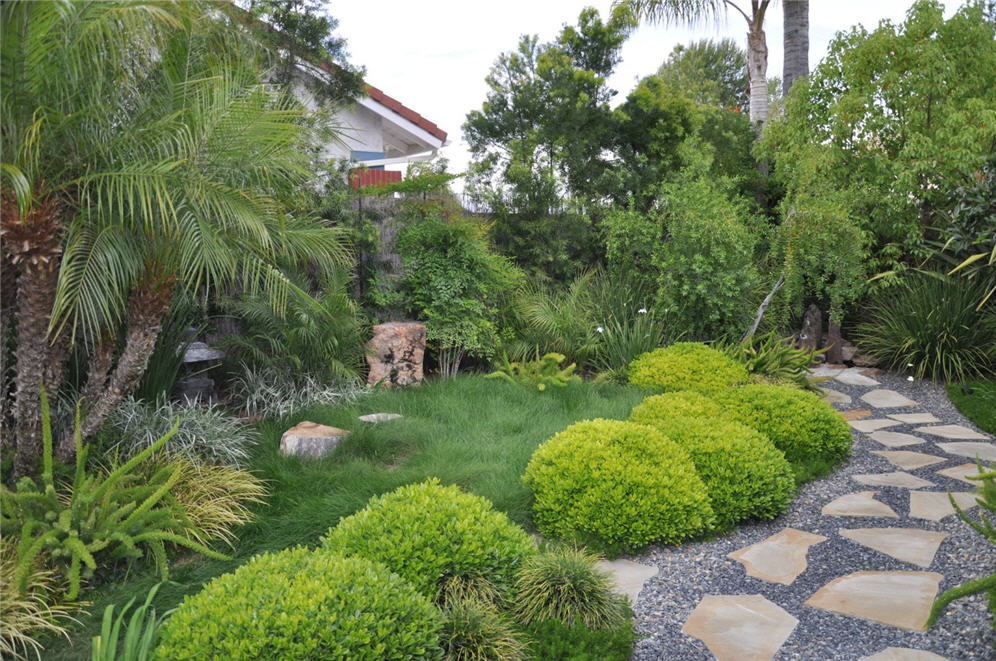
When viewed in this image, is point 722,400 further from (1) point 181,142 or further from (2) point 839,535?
(1) point 181,142

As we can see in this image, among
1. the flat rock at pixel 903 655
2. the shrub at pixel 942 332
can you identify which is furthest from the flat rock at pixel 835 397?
the flat rock at pixel 903 655

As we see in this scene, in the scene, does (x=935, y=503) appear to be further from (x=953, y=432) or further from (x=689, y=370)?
(x=689, y=370)

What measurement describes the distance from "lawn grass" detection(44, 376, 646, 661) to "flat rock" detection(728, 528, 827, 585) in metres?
1.27

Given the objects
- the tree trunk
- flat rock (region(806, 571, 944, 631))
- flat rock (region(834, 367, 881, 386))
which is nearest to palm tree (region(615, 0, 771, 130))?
the tree trunk

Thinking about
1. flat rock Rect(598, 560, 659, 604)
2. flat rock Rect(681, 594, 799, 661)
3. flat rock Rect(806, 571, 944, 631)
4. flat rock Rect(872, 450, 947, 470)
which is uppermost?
flat rock Rect(872, 450, 947, 470)

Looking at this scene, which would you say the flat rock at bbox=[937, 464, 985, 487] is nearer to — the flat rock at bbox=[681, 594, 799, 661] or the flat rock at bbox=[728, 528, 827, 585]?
the flat rock at bbox=[728, 528, 827, 585]

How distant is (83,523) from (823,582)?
3.74 meters

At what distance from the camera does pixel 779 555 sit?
4105 millimetres

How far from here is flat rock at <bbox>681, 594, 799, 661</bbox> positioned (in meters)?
3.13

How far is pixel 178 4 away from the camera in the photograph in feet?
12.7

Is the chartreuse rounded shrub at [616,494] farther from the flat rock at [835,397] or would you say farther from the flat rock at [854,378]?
the flat rock at [854,378]

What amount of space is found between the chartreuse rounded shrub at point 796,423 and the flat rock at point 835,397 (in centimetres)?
195

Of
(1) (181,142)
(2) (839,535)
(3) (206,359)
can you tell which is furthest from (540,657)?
(3) (206,359)

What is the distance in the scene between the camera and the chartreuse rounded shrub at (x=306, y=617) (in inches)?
96.4
